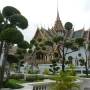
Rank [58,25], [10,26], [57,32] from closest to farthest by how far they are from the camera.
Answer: [10,26] < [57,32] < [58,25]

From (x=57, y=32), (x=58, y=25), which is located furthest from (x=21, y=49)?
→ (x=58, y=25)

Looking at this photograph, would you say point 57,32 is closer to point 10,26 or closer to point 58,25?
point 58,25

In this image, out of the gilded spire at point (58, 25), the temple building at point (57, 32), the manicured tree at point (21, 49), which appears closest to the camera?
the manicured tree at point (21, 49)

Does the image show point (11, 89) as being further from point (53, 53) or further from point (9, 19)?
point (53, 53)

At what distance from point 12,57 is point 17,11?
180 centimetres

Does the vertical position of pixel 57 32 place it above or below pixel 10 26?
above

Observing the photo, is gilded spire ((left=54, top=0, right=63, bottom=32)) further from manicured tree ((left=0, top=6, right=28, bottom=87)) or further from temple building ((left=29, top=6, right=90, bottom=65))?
manicured tree ((left=0, top=6, right=28, bottom=87))

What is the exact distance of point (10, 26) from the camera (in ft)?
38.1

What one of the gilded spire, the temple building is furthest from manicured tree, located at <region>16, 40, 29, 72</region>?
the gilded spire

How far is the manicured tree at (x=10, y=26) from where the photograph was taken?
1049 centimetres

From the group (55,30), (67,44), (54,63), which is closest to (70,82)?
(67,44)

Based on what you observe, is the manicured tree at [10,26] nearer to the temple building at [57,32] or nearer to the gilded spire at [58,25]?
the temple building at [57,32]

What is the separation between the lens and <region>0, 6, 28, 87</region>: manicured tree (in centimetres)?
1049

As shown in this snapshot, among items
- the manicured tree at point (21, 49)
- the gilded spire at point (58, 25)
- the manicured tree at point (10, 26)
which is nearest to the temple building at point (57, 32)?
the gilded spire at point (58, 25)
